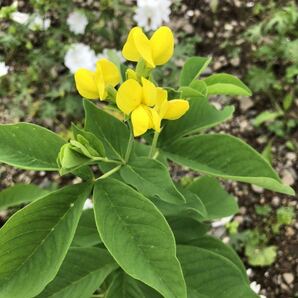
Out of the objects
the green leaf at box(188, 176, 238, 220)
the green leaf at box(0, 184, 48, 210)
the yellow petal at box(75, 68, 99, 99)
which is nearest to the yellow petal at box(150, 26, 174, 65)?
the yellow petal at box(75, 68, 99, 99)

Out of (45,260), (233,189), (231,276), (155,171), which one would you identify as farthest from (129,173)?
(233,189)

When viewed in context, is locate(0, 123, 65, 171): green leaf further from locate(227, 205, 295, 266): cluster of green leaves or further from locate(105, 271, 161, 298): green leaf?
locate(227, 205, 295, 266): cluster of green leaves

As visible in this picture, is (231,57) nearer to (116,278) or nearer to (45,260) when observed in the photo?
(116,278)

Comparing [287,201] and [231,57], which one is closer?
[287,201]

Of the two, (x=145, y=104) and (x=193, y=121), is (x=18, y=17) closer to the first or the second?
(x=193, y=121)

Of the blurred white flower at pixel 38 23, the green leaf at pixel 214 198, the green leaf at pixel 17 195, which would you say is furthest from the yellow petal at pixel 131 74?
the blurred white flower at pixel 38 23

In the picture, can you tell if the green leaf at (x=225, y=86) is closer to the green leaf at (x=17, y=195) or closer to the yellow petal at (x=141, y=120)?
the yellow petal at (x=141, y=120)
